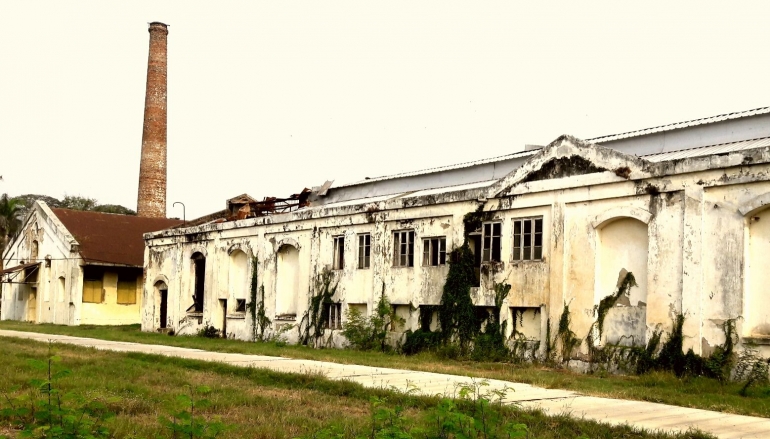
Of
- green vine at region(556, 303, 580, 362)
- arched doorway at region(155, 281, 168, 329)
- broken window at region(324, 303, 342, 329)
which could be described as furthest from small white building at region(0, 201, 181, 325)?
green vine at region(556, 303, 580, 362)

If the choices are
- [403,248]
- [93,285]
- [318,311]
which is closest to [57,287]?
[93,285]

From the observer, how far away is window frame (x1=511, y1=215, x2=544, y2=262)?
707 inches

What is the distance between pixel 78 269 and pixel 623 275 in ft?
81.4

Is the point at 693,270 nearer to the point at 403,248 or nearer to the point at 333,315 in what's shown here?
the point at 403,248

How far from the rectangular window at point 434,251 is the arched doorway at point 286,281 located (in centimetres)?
577

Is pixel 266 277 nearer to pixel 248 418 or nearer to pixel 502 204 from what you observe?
pixel 502 204

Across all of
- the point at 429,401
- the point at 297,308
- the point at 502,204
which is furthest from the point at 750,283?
the point at 297,308

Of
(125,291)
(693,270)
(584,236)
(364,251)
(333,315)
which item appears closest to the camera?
(693,270)

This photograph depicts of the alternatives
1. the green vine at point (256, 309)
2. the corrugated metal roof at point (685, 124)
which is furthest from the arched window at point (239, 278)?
the corrugated metal roof at point (685, 124)

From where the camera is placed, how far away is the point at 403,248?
21.3m

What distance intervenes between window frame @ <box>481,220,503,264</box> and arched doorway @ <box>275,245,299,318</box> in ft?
25.5

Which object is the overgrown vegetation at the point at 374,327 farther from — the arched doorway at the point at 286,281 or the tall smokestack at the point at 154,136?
the tall smokestack at the point at 154,136

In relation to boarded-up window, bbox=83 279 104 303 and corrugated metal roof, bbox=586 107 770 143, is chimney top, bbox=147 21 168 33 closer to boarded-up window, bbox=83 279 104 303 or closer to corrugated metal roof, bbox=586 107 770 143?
boarded-up window, bbox=83 279 104 303

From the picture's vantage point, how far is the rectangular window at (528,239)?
18.0 meters
